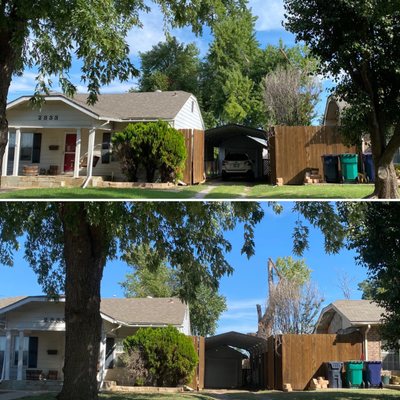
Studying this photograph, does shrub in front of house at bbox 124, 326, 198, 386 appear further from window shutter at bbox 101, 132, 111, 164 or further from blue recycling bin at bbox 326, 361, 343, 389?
window shutter at bbox 101, 132, 111, 164

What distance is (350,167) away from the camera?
1994 cm

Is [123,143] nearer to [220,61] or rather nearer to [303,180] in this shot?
[303,180]

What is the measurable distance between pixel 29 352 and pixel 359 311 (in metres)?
13.5

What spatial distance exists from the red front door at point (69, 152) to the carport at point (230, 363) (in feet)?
33.8

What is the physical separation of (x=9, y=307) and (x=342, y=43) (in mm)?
15763

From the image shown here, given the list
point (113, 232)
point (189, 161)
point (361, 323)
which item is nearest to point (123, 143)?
point (189, 161)

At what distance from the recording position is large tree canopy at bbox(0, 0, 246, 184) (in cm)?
1209

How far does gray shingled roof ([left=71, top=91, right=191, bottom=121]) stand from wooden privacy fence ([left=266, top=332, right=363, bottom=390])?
1117 cm

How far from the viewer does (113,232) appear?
31.3ft

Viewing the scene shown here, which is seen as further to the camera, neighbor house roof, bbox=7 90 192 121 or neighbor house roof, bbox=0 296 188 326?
neighbor house roof, bbox=7 90 192 121

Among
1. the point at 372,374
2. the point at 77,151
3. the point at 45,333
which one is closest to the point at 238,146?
the point at 77,151

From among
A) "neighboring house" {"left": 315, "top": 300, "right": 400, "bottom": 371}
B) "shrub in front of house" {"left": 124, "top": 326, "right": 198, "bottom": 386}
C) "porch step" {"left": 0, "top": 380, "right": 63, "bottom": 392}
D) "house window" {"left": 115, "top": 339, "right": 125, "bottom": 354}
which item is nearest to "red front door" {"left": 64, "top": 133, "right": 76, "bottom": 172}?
"house window" {"left": 115, "top": 339, "right": 125, "bottom": 354}

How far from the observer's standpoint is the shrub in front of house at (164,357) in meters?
19.2

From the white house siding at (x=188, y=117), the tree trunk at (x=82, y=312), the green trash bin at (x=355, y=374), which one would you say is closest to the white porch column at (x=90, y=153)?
the white house siding at (x=188, y=117)
